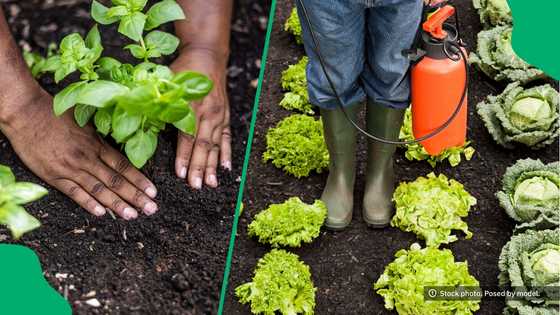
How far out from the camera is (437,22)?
8.27ft

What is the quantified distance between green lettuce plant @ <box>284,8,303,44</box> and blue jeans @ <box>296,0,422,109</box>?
1.14 metres

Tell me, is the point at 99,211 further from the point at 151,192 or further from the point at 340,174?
the point at 340,174

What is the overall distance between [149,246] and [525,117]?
5.20 feet

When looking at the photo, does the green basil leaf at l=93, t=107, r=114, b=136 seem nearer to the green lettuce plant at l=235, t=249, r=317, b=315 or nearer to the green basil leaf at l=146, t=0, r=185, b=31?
the green basil leaf at l=146, t=0, r=185, b=31

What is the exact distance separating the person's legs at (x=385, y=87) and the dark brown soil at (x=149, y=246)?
1.77ft

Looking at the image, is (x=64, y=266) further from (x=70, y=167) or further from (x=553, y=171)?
(x=553, y=171)

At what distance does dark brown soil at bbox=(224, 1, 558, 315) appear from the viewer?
9.50ft

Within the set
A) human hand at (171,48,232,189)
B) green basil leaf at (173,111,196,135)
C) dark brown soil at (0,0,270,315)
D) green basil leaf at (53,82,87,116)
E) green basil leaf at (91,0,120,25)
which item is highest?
green basil leaf at (91,0,120,25)

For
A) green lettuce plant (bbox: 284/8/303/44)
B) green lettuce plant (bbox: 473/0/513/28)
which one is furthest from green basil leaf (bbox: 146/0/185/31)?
green lettuce plant (bbox: 473/0/513/28)

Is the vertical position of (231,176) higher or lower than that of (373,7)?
lower

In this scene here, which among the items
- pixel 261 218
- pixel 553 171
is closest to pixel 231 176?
pixel 261 218

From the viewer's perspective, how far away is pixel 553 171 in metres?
3.07

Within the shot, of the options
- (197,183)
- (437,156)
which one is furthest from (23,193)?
(437,156)

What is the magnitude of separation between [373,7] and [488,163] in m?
1.12
